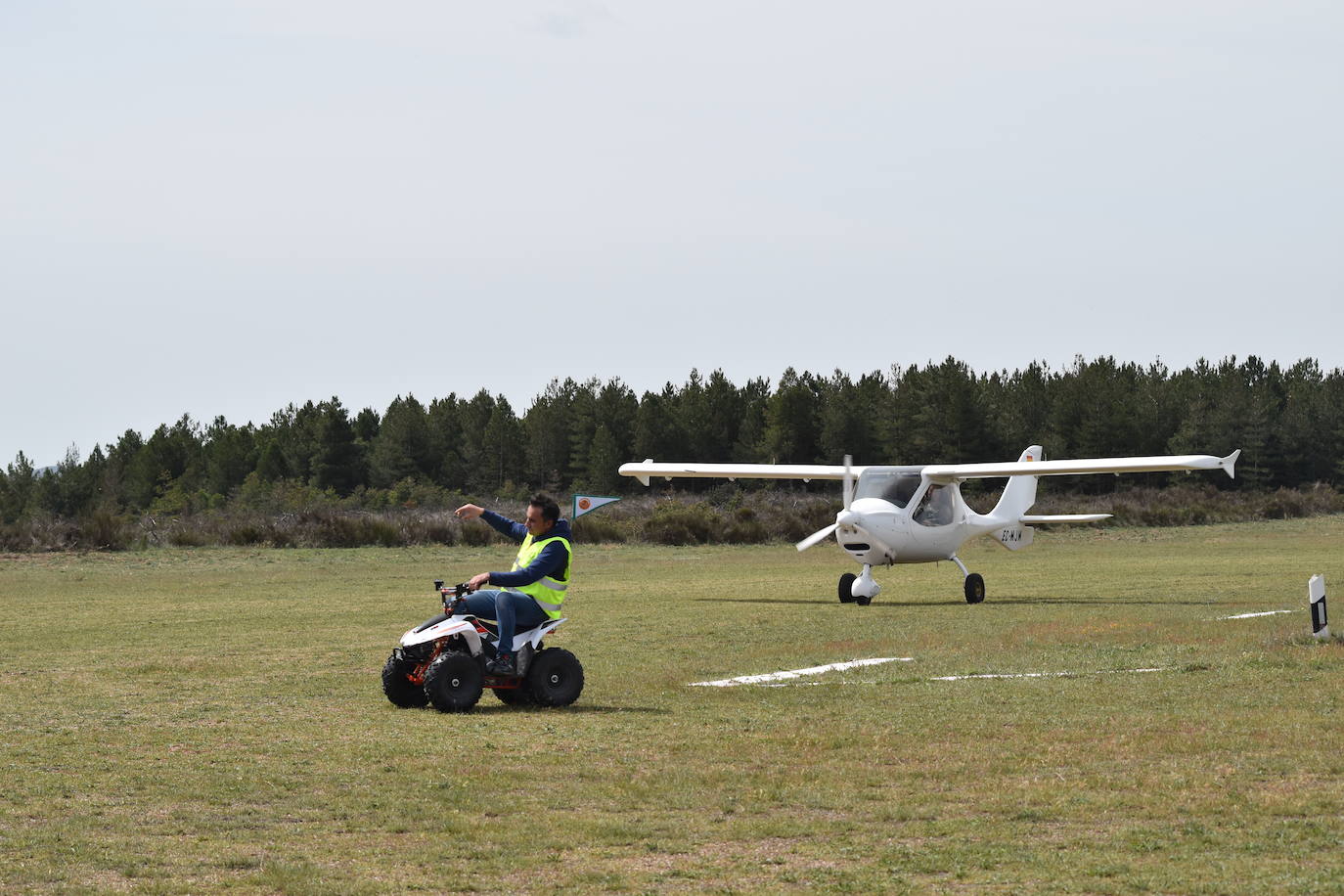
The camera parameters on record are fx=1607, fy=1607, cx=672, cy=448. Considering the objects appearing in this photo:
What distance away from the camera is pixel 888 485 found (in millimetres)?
29625

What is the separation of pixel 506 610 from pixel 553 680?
2.85ft

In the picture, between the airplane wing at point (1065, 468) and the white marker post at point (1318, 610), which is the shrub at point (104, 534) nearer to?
the airplane wing at point (1065, 468)

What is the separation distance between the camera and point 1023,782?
31.3ft

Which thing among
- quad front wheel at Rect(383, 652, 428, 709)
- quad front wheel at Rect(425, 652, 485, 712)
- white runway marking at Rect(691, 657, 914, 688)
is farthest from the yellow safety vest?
white runway marking at Rect(691, 657, 914, 688)

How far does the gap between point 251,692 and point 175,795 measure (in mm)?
5593

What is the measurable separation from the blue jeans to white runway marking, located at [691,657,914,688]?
2.68 m

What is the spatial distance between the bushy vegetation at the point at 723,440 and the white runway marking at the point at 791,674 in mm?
61109

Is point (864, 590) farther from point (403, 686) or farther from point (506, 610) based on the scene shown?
point (506, 610)

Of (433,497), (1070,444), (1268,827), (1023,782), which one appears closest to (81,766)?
(1023,782)

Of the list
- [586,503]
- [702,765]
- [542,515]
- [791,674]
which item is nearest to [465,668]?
[542,515]

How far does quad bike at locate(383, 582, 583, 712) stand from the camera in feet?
42.6

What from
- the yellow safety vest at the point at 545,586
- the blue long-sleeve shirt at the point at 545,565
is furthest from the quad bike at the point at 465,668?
the blue long-sleeve shirt at the point at 545,565

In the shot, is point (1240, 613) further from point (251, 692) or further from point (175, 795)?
point (175, 795)

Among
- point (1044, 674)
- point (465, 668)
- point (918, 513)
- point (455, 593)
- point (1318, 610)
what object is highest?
point (918, 513)
